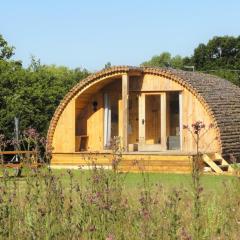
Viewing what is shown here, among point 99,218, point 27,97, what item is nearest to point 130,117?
point 27,97

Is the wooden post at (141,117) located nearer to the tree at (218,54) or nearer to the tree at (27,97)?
the tree at (27,97)

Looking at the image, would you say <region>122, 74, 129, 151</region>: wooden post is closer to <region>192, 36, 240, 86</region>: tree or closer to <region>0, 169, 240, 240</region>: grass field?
<region>0, 169, 240, 240</region>: grass field

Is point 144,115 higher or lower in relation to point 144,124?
higher

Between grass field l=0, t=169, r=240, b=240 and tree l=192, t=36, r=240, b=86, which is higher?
tree l=192, t=36, r=240, b=86

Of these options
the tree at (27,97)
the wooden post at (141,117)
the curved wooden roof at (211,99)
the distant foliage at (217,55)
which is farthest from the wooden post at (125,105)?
the distant foliage at (217,55)

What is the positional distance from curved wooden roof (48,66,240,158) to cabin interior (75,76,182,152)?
0.61 meters

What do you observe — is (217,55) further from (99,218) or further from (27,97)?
(99,218)

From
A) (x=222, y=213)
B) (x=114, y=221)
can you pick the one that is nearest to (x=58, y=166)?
(x=222, y=213)

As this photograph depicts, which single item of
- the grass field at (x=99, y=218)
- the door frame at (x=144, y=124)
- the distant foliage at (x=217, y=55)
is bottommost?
the grass field at (x=99, y=218)

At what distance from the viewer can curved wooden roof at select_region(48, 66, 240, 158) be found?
64.8ft

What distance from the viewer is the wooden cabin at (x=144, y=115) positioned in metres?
20.0

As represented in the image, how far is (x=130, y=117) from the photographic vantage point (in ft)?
73.8

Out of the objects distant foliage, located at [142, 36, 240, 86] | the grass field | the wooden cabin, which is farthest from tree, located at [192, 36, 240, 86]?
the grass field

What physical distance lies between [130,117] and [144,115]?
0.89 metres
